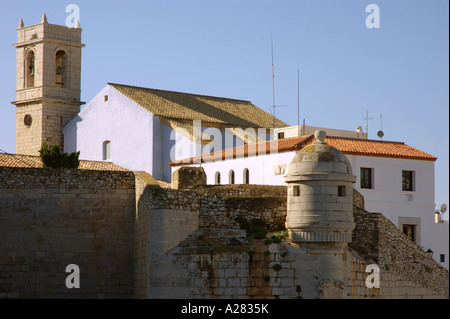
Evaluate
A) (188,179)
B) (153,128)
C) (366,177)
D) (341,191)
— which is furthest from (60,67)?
(341,191)

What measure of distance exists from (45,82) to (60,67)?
6.76 feet

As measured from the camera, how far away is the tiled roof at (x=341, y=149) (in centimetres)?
4603

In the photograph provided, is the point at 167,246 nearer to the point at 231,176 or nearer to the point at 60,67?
the point at 231,176

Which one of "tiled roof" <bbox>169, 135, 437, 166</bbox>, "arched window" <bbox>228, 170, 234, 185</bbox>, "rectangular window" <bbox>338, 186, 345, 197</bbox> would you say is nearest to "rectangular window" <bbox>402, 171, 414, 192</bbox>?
"tiled roof" <bbox>169, 135, 437, 166</bbox>

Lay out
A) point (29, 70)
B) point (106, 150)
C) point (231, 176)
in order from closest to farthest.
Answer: point (231, 176), point (106, 150), point (29, 70)

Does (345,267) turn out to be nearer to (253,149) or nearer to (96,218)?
(96,218)

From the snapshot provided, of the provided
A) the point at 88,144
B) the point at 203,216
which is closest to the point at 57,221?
the point at 203,216

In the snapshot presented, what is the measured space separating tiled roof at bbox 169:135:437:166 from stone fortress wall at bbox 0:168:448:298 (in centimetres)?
1107

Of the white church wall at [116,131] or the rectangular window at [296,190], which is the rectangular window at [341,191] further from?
the white church wall at [116,131]

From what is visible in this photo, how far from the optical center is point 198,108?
62062mm

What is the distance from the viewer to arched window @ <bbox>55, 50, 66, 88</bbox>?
65125 millimetres

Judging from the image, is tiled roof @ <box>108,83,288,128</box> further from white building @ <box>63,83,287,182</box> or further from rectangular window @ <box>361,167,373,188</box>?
rectangular window @ <box>361,167,373,188</box>

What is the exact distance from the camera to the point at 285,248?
28672 millimetres

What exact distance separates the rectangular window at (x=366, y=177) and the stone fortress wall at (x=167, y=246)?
1304cm
